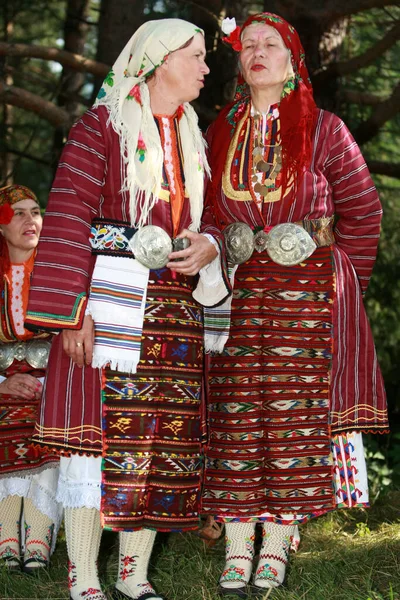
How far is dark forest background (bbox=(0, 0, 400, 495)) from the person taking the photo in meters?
5.23

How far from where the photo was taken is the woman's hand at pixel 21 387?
391 cm

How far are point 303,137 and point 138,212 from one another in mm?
751

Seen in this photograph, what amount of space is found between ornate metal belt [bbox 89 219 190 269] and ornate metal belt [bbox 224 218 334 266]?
1.07 ft

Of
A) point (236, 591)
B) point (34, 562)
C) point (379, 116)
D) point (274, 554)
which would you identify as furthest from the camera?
point (379, 116)

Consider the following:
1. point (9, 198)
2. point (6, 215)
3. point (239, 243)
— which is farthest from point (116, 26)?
point (239, 243)

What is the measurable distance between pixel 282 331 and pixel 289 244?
13.1 inches

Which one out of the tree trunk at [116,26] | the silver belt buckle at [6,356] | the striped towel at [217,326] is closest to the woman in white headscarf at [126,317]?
the striped towel at [217,326]

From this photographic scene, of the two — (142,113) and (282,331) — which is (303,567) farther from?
(142,113)

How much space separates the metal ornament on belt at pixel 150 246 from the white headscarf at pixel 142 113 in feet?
0.17

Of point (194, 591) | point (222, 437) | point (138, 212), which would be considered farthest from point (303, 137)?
point (194, 591)

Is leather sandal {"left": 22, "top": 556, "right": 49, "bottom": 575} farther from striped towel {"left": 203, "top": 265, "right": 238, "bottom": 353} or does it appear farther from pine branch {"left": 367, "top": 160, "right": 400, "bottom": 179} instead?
pine branch {"left": 367, "top": 160, "right": 400, "bottom": 179}

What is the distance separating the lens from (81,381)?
3271mm

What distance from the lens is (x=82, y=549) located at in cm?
332

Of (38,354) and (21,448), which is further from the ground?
(38,354)
